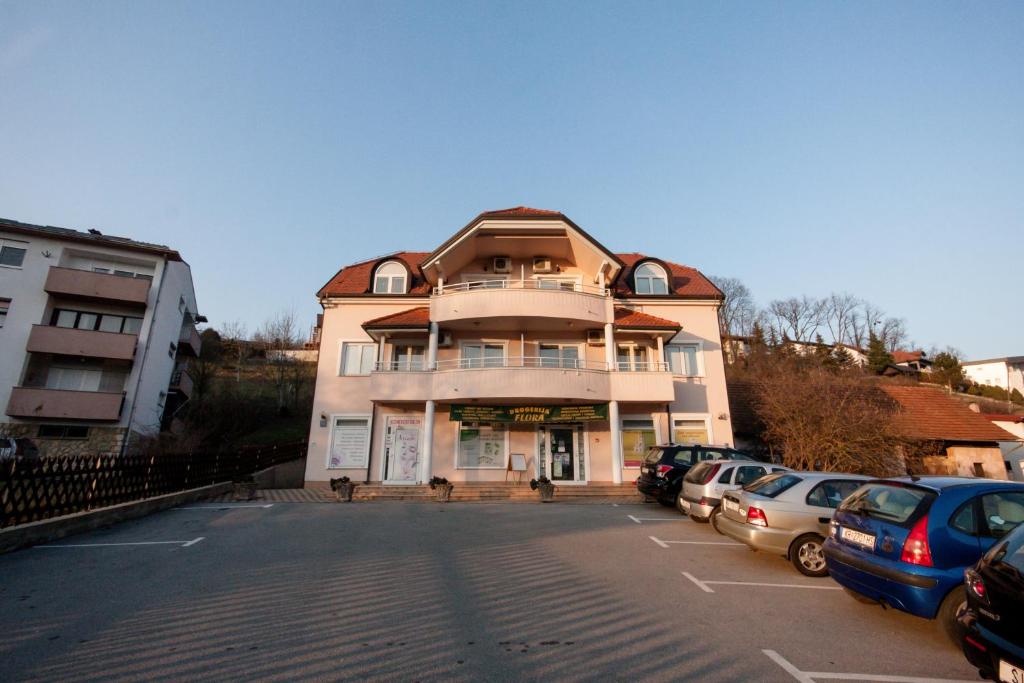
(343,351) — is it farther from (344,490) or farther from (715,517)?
(715,517)

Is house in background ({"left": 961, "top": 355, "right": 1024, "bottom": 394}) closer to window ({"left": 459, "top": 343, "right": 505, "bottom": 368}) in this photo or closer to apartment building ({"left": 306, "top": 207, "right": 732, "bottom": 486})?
apartment building ({"left": 306, "top": 207, "right": 732, "bottom": 486})

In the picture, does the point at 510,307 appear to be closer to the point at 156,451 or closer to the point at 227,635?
the point at 227,635

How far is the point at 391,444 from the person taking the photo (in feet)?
62.7

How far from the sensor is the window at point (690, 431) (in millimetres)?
19391

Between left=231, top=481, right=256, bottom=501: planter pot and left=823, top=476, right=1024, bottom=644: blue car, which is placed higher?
left=823, top=476, right=1024, bottom=644: blue car

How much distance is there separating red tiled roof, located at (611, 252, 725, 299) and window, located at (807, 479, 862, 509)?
1487cm

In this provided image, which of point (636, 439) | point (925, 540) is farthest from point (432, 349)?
point (925, 540)

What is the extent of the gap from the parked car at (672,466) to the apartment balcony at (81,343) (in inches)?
1035

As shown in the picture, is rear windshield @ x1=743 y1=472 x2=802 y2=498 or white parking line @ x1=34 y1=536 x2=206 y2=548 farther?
white parking line @ x1=34 y1=536 x2=206 y2=548

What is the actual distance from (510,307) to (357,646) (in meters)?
15.2

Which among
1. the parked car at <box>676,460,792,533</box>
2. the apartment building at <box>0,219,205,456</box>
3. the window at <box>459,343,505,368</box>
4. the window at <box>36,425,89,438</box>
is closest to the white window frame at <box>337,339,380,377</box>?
the window at <box>459,343,505,368</box>

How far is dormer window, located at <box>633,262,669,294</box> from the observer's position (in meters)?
22.0

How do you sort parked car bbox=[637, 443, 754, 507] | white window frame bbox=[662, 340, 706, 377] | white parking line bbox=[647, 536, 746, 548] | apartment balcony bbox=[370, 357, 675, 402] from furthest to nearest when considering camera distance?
white window frame bbox=[662, 340, 706, 377] < apartment balcony bbox=[370, 357, 675, 402] < parked car bbox=[637, 443, 754, 507] < white parking line bbox=[647, 536, 746, 548]

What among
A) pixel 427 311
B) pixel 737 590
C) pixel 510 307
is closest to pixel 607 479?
pixel 510 307
